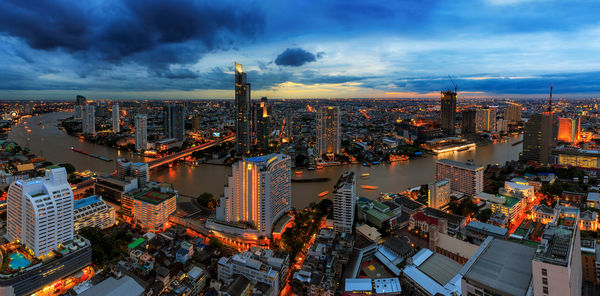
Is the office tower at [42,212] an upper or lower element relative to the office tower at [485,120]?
lower

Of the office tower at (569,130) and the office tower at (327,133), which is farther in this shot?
the office tower at (569,130)

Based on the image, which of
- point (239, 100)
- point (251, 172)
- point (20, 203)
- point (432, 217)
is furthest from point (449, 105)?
point (20, 203)

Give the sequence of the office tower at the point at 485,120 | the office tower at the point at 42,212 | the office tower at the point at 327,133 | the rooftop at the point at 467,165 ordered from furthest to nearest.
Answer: the office tower at the point at 485,120, the office tower at the point at 327,133, the rooftop at the point at 467,165, the office tower at the point at 42,212

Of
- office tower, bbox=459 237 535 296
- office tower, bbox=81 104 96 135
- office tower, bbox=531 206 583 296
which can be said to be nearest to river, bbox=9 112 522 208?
office tower, bbox=81 104 96 135

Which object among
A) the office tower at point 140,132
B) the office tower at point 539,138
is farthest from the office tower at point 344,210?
the office tower at point 140,132

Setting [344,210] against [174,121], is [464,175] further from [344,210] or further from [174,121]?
[174,121]

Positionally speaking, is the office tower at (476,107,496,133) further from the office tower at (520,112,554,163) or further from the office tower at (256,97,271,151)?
the office tower at (256,97,271,151)

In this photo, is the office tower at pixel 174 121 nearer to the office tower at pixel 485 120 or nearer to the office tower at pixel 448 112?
the office tower at pixel 448 112
